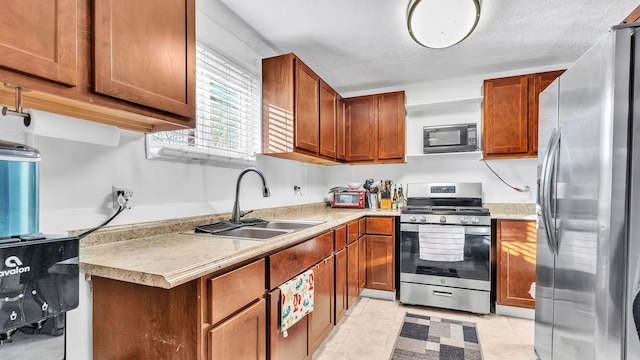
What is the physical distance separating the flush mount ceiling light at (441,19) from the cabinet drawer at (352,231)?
155 cm

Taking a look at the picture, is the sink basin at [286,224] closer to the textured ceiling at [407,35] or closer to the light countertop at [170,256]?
the light countertop at [170,256]

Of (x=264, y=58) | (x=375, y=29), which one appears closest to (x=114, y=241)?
(x=264, y=58)

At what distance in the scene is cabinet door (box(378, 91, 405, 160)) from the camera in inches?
130

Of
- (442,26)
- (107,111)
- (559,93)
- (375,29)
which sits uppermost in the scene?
(375,29)

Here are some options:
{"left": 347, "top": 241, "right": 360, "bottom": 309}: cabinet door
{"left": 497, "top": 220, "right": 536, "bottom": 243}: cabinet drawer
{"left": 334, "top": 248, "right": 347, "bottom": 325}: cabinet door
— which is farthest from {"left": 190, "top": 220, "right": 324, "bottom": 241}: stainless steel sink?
{"left": 497, "top": 220, "right": 536, "bottom": 243}: cabinet drawer

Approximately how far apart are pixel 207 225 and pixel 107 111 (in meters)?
0.86

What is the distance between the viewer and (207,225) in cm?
180

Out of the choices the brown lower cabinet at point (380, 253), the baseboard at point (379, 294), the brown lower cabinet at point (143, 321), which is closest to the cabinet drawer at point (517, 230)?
the brown lower cabinet at point (380, 253)

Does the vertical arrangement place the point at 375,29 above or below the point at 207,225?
above

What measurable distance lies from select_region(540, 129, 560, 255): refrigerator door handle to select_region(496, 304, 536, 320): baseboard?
56.0 inches

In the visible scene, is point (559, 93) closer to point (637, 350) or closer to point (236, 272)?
point (637, 350)

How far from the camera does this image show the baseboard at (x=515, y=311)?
102 inches

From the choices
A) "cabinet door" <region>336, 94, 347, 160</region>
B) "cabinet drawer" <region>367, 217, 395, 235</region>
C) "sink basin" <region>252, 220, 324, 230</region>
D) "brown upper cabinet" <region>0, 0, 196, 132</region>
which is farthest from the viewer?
"cabinet door" <region>336, 94, 347, 160</region>

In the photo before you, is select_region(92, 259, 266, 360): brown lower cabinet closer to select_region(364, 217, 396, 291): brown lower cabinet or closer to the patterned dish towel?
the patterned dish towel
